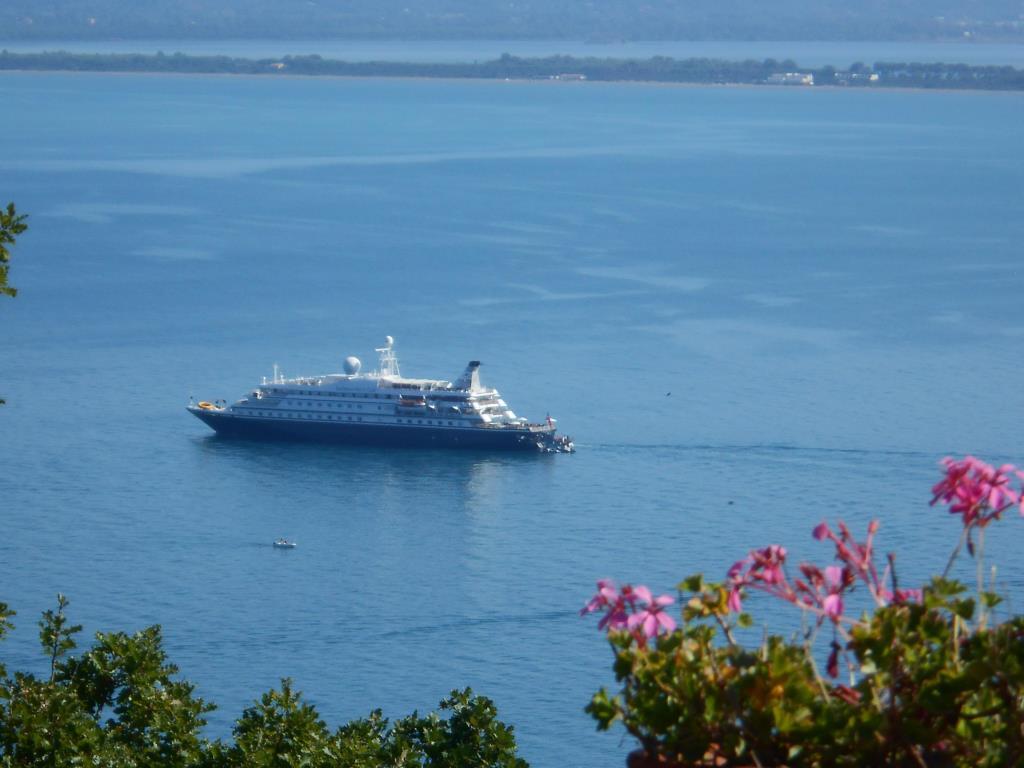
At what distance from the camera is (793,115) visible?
18562 centimetres

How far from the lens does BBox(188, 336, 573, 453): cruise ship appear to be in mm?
43094

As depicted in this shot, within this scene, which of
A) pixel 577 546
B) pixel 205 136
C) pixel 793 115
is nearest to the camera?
pixel 577 546

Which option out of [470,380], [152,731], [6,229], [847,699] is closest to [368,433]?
[470,380]

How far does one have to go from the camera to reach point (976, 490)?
455 cm

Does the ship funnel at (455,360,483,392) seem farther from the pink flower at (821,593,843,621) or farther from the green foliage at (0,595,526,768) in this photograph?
the pink flower at (821,593,843,621)

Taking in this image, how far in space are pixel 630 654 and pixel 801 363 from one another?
157 feet

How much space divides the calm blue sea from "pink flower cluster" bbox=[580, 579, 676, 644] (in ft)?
59.2

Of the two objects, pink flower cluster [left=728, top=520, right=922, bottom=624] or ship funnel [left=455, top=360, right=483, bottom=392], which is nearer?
pink flower cluster [left=728, top=520, right=922, bottom=624]

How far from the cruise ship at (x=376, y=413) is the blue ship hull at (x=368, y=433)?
25mm

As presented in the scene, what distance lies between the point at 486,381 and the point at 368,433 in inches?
229

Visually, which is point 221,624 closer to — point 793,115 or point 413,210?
point 413,210

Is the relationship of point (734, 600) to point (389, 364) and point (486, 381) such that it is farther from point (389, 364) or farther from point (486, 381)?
point (486, 381)

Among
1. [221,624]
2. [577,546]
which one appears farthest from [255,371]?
[221,624]

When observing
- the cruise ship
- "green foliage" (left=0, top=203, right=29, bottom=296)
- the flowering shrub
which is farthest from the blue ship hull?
the flowering shrub
